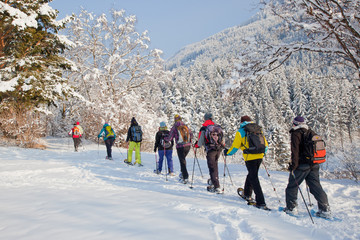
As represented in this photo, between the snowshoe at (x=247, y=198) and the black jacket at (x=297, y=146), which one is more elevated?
the black jacket at (x=297, y=146)

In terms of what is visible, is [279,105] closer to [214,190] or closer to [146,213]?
[214,190]

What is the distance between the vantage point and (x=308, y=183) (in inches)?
174

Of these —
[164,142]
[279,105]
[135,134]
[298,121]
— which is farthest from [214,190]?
[279,105]

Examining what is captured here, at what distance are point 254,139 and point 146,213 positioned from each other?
2582 mm

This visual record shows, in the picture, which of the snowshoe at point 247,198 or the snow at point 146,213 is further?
the snowshoe at point 247,198

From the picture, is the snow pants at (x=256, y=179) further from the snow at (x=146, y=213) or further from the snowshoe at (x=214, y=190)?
the snowshoe at (x=214, y=190)

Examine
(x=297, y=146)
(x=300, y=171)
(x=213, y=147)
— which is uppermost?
(x=297, y=146)

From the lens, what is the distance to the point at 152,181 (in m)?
7.10

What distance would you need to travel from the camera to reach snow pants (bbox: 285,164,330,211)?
169 inches

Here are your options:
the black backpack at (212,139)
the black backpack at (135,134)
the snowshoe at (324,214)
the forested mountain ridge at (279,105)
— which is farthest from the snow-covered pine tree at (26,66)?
the snowshoe at (324,214)

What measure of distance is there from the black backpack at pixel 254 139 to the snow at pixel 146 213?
3.81ft

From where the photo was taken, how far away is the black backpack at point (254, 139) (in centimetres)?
474

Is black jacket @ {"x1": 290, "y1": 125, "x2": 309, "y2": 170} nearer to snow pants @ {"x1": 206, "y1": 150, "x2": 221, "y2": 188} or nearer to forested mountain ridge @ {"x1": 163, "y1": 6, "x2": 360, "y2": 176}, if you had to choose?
forested mountain ridge @ {"x1": 163, "y1": 6, "x2": 360, "y2": 176}

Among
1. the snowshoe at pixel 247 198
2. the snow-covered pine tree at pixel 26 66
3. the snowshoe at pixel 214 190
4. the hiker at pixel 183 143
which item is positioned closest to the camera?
the snowshoe at pixel 247 198
